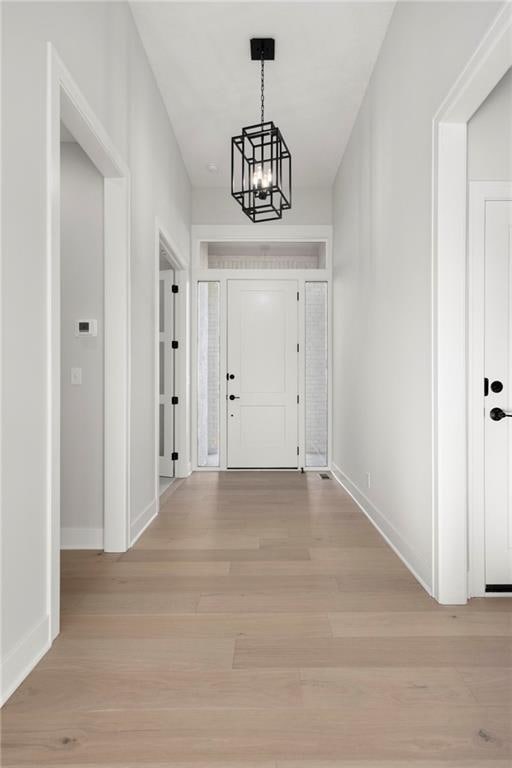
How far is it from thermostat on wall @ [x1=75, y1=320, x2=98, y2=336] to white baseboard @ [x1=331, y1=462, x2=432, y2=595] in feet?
7.02

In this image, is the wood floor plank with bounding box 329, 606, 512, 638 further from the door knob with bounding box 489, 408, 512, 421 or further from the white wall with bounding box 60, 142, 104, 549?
the white wall with bounding box 60, 142, 104, 549

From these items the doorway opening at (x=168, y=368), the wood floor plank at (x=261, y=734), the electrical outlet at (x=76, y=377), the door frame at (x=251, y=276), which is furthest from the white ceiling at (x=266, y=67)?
the wood floor plank at (x=261, y=734)

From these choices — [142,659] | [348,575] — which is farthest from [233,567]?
[142,659]

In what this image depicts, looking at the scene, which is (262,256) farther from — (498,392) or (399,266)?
(498,392)

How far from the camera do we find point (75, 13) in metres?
2.09

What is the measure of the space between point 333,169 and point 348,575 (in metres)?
4.20

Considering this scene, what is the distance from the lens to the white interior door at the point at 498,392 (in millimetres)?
2277

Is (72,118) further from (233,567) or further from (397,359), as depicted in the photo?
(233,567)

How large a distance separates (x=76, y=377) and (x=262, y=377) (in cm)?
296

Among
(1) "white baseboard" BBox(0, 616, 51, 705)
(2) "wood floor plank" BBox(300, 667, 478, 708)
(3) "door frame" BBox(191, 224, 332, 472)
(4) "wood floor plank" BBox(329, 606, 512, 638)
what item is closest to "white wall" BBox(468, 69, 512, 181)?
(4) "wood floor plank" BBox(329, 606, 512, 638)

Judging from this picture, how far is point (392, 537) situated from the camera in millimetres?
2955

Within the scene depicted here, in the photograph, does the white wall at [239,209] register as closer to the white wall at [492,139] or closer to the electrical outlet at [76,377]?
the electrical outlet at [76,377]

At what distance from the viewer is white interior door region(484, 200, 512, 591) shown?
2.28 meters

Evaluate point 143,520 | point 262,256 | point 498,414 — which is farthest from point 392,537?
point 262,256
